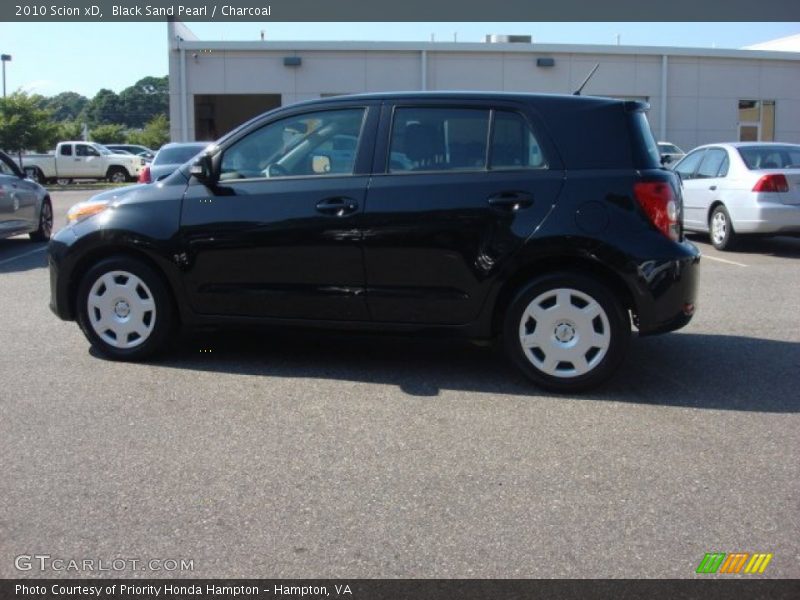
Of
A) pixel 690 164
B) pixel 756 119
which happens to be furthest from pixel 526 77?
pixel 690 164

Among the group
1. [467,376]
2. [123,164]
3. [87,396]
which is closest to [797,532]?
[467,376]

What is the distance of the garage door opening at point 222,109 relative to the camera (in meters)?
29.2

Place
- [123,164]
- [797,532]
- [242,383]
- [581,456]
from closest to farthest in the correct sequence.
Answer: [797,532]
[581,456]
[242,383]
[123,164]

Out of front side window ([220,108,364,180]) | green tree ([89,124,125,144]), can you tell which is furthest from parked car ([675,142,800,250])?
green tree ([89,124,125,144])

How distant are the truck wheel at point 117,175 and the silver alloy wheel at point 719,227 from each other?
92.0 feet

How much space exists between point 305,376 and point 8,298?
4451 millimetres

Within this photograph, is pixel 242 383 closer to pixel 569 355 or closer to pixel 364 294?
pixel 364 294

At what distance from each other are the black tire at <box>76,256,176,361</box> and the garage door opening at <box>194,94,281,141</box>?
78.5 feet

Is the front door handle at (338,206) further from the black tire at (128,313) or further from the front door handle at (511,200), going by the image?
the black tire at (128,313)

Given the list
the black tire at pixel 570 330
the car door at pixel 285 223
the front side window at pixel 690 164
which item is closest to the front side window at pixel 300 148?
the car door at pixel 285 223

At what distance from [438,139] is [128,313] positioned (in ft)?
8.01

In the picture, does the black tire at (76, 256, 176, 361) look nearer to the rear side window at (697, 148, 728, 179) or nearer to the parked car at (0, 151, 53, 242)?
the parked car at (0, 151, 53, 242)

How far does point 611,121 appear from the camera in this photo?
5344 millimetres

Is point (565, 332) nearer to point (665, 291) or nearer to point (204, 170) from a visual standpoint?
point (665, 291)
